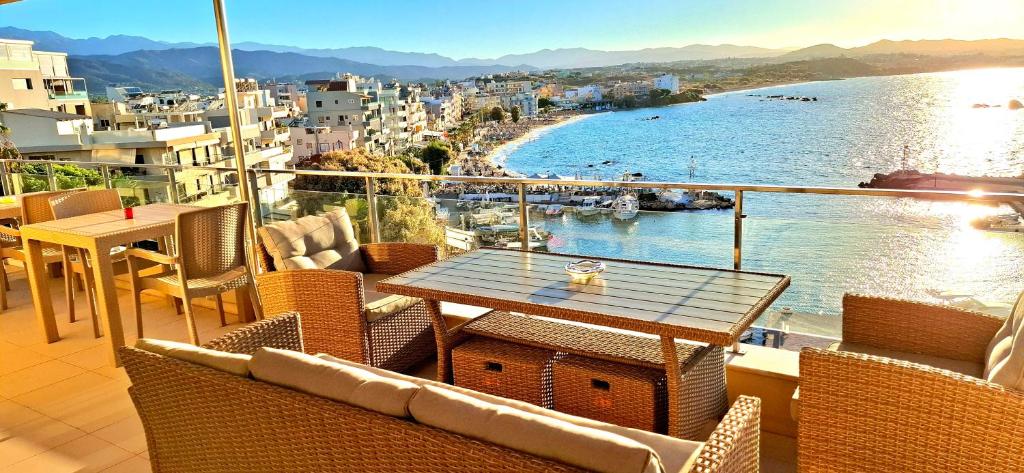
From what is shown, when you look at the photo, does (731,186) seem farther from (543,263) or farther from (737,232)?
(543,263)

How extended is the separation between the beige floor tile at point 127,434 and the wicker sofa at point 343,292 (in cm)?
83

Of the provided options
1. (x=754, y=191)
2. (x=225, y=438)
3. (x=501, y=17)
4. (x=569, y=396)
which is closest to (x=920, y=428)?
(x=569, y=396)

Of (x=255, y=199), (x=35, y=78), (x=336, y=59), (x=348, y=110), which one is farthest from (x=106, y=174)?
(x=348, y=110)

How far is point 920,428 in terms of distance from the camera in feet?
6.06

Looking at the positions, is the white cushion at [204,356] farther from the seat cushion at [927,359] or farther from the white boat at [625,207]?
the white boat at [625,207]

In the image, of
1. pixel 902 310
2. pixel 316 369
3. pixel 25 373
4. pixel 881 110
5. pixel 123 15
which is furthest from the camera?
pixel 881 110

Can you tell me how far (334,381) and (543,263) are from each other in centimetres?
165

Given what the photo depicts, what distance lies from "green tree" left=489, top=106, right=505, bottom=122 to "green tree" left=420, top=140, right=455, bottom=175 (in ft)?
6.85

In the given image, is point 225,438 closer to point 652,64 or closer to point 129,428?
point 129,428

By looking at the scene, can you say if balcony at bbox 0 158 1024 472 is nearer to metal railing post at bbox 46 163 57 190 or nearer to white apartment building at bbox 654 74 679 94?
metal railing post at bbox 46 163 57 190

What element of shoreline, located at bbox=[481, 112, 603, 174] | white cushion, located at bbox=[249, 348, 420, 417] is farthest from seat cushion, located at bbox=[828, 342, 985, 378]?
shoreline, located at bbox=[481, 112, 603, 174]

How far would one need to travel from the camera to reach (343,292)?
338cm

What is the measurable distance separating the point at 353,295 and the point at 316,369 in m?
1.70

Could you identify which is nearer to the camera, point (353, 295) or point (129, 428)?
point (129, 428)
